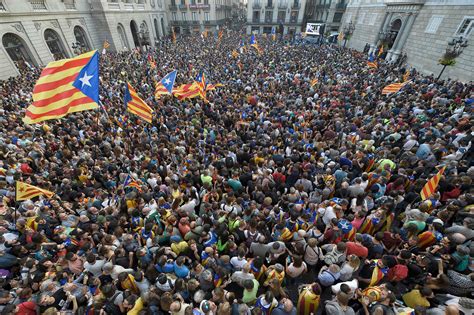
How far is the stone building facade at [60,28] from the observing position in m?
17.6

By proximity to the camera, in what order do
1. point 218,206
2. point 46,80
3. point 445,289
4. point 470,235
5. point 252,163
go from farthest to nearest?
1. point 252,163
2. point 46,80
3. point 218,206
4. point 470,235
5. point 445,289

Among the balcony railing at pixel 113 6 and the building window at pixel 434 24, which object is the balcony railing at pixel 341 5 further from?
the balcony railing at pixel 113 6

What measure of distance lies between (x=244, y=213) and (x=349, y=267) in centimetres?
235

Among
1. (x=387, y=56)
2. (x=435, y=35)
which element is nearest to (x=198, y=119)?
(x=435, y=35)

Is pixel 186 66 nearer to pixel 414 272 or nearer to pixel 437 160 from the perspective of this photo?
pixel 437 160

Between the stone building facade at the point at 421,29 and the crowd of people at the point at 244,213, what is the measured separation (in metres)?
9.33

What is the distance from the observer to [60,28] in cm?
2234

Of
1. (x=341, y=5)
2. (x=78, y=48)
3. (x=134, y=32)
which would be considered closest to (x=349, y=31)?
(x=341, y=5)

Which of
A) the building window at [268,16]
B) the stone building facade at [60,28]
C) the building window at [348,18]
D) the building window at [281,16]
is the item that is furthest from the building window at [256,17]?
the stone building facade at [60,28]

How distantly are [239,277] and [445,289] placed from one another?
337cm

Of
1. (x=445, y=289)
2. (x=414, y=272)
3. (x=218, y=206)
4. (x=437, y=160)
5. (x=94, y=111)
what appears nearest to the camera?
(x=445, y=289)

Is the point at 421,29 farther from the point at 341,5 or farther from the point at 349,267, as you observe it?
the point at 341,5

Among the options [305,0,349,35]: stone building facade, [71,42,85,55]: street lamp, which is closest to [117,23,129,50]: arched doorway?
[71,42,85,55]: street lamp

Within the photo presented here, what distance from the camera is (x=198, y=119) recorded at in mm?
10891
